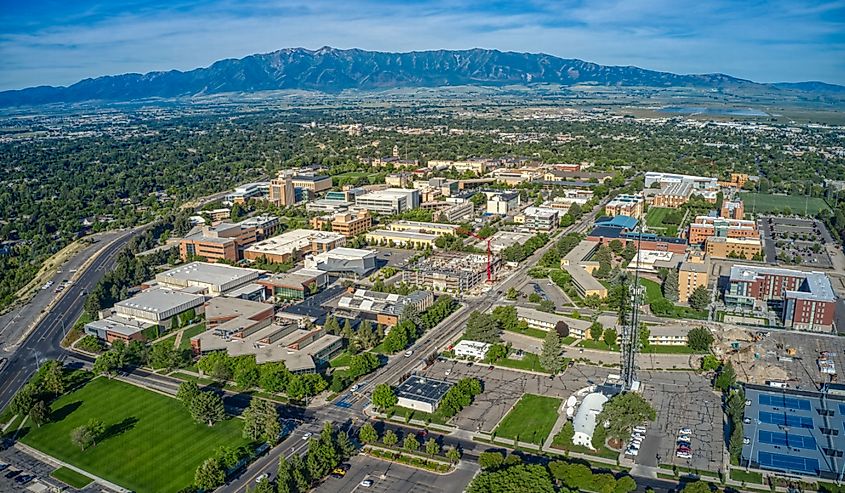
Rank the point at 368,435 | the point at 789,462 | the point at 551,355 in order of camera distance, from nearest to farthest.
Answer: the point at 789,462, the point at 368,435, the point at 551,355

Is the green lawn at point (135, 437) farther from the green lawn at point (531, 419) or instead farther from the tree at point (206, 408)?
Result: the green lawn at point (531, 419)

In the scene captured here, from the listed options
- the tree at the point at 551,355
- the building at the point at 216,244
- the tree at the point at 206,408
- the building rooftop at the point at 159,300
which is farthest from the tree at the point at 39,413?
the building at the point at 216,244

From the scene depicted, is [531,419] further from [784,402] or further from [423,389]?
[784,402]

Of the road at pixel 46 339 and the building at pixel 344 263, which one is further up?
the building at pixel 344 263

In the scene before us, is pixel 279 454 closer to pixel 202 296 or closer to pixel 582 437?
pixel 582 437

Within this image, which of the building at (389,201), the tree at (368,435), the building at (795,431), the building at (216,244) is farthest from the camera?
the building at (389,201)

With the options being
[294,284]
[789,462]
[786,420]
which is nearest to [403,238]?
[294,284]
